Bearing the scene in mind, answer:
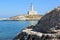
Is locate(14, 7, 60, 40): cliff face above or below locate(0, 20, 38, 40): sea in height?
above

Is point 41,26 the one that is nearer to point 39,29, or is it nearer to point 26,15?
point 39,29

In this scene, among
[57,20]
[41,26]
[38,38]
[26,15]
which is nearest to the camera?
[38,38]

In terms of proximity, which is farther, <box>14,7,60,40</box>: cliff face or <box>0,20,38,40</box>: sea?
<box>0,20,38,40</box>: sea

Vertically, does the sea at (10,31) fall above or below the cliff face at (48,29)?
A: below

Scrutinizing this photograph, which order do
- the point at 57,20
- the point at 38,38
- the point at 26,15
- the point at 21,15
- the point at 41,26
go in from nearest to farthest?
the point at 38,38 < the point at 57,20 < the point at 41,26 < the point at 26,15 < the point at 21,15

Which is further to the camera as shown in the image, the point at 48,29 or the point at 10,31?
the point at 10,31

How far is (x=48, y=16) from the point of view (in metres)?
21.7

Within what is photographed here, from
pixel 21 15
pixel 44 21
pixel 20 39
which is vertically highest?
pixel 44 21

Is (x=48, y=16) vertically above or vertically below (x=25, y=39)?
above

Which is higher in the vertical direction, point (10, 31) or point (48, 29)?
point (48, 29)

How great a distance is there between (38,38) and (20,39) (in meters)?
3.48

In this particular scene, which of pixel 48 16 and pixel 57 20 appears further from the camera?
pixel 48 16

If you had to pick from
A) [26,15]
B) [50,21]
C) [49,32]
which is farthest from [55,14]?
[26,15]

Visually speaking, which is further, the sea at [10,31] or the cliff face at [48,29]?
the sea at [10,31]
